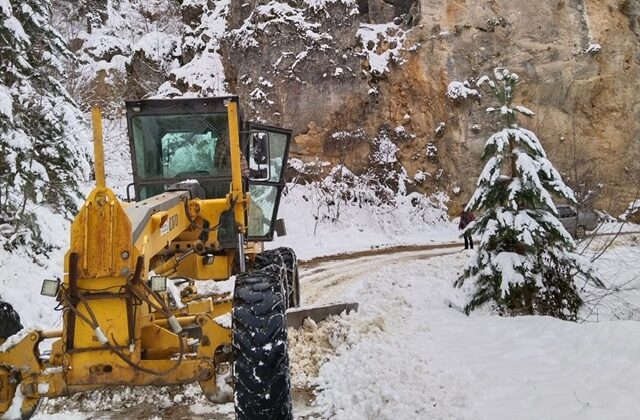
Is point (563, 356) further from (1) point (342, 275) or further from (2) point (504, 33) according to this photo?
(2) point (504, 33)

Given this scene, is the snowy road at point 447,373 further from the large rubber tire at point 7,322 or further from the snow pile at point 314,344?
the large rubber tire at point 7,322

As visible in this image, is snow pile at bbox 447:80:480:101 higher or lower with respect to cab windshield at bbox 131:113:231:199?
higher

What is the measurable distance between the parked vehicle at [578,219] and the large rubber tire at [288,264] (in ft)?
43.0

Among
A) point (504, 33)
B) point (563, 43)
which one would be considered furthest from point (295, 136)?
point (563, 43)

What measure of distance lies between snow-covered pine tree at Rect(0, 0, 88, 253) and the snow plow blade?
5410 millimetres

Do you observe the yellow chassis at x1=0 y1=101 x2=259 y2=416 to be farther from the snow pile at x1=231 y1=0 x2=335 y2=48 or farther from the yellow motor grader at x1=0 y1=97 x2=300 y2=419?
the snow pile at x1=231 y1=0 x2=335 y2=48

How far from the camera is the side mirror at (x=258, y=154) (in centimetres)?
567

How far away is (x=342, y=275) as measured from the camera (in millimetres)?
13031

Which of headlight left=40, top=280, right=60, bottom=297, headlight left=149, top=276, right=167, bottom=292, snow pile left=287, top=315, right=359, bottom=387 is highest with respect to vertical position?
headlight left=40, top=280, right=60, bottom=297

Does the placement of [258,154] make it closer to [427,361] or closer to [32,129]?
[427,361]

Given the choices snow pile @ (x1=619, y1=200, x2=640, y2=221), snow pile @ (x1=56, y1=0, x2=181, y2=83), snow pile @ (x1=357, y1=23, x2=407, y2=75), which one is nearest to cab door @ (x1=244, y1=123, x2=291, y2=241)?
snow pile @ (x1=619, y1=200, x2=640, y2=221)

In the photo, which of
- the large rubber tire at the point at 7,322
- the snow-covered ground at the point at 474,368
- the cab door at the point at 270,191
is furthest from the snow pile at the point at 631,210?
the large rubber tire at the point at 7,322

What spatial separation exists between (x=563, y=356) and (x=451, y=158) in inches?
793

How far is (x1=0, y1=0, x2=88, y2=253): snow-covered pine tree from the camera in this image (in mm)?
9234
